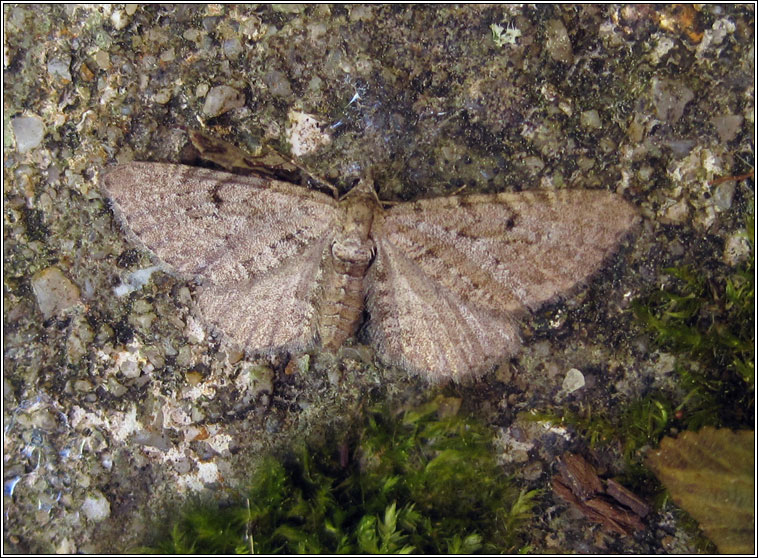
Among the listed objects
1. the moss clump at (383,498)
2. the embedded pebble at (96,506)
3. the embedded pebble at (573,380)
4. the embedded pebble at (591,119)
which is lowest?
the embedded pebble at (96,506)

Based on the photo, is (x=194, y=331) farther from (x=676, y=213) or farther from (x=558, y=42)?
(x=676, y=213)

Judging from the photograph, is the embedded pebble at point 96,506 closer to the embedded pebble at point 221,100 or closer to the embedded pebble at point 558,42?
the embedded pebble at point 221,100

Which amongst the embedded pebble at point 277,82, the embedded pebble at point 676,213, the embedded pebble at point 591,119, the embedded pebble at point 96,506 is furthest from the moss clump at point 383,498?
the embedded pebble at point 277,82

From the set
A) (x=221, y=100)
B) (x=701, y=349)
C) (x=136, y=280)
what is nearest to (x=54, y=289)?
(x=136, y=280)

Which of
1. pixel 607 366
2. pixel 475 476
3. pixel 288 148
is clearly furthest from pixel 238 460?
pixel 607 366

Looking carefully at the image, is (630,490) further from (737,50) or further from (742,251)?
(737,50)
